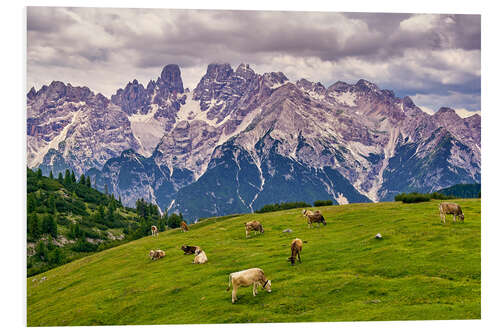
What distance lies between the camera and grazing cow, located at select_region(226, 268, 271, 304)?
37.6 metres

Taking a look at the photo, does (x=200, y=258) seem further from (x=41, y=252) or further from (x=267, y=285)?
(x=41, y=252)

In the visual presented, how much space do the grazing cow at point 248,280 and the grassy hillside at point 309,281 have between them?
2.47 ft

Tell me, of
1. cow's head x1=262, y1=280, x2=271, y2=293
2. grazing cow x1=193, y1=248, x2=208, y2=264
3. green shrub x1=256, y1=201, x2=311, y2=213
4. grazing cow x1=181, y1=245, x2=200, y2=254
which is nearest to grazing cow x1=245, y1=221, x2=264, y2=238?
grazing cow x1=181, y1=245, x2=200, y2=254

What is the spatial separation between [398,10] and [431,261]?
3049 cm

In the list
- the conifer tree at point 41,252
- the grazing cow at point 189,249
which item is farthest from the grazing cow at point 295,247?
the conifer tree at point 41,252

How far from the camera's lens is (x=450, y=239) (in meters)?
46.2

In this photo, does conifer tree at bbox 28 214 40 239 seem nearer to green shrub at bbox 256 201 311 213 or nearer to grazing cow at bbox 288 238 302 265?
green shrub at bbox 256 201 311 213

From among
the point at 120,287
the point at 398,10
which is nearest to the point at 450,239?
the point at 398,10

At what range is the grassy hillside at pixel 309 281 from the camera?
3559 centimetres

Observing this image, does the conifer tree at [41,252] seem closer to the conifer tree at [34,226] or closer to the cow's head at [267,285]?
the conifer tree at [34,226]

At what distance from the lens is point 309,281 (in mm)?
39656

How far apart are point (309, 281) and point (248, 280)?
17.8ft

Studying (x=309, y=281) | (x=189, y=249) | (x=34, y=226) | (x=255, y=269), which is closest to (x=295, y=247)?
(x=309, y=281)

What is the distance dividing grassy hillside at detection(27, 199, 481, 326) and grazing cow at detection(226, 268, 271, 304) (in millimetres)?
752
